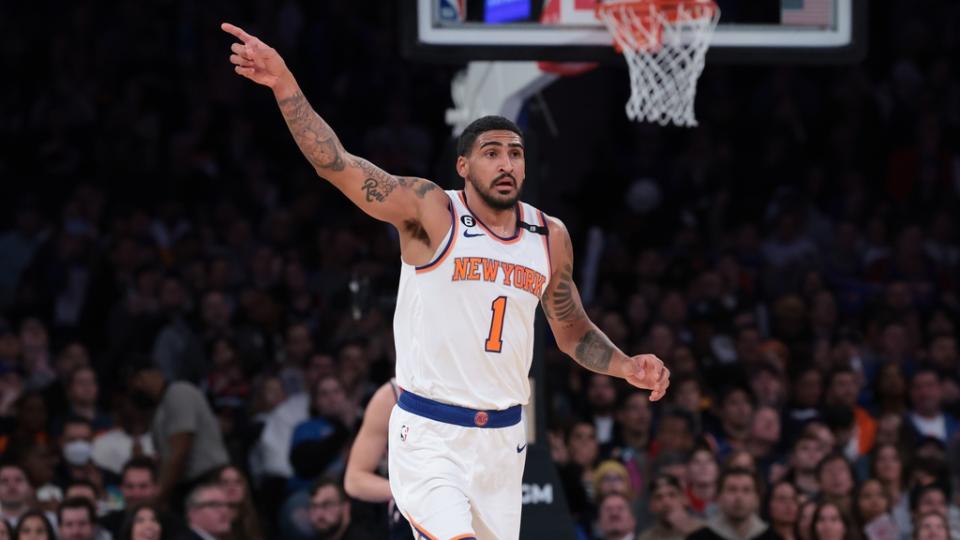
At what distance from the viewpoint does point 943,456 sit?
1217 centimetres

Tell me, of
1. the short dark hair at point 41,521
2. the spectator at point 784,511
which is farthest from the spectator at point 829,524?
the short dark hair at point 41,521

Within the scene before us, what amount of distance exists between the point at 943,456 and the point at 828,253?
162 inches

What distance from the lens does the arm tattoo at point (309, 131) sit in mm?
6227

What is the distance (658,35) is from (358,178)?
3145 millimetres

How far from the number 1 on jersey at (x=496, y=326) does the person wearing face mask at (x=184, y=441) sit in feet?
16.7

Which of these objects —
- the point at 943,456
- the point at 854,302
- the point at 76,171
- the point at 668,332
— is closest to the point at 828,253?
the point at 854,302

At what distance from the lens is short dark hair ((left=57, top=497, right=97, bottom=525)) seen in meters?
10.0

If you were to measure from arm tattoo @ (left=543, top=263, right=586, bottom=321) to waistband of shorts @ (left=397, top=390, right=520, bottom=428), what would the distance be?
59 centimetres

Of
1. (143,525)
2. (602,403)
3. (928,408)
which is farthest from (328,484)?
(928,408)

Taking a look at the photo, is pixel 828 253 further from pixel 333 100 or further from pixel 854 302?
pixel 333 100

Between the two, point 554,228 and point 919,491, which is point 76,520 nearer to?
point 554,228

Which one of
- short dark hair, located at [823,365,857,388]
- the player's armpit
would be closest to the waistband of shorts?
the player's armpit

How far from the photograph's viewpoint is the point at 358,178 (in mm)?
6355

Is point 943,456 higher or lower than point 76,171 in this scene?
lower
